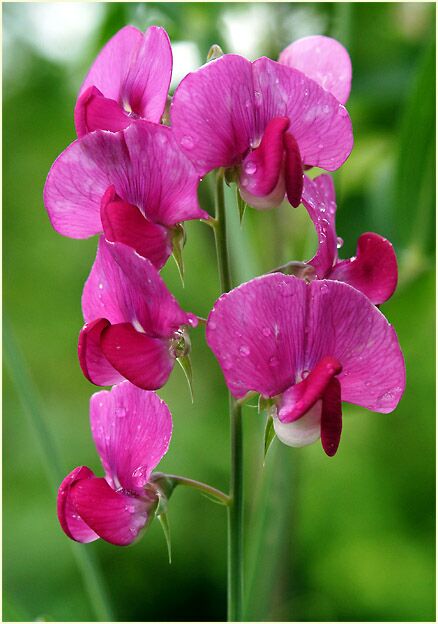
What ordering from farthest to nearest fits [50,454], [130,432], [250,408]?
[250,408]
[50,454]
[130,432]

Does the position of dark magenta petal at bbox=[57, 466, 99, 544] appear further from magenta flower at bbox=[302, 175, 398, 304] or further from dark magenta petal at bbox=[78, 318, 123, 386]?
magenta flower at bbox=[302, 175, 398, 304]

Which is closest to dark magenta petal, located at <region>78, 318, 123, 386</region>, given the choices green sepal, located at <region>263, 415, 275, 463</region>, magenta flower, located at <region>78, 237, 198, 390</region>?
magenta flower, located at <region>78, 237, 198, 390</region>

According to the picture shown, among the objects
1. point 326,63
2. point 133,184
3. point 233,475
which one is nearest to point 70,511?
point 233,475

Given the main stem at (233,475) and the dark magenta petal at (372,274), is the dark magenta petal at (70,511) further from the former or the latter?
the dark magenta petal at (372,274)

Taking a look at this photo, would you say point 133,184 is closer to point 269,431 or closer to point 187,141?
point 187,141

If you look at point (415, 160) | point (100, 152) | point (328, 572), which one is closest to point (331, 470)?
point (328, 572)

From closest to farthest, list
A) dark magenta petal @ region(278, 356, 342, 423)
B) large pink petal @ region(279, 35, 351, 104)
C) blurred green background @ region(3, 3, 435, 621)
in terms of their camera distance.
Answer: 1. dark magenta petal @ region(278, 356, 342, 423)
2. large pink petal @ region(279, 35, 351, 104)
3. blurred green background @ region(3, 3, 435, 621)

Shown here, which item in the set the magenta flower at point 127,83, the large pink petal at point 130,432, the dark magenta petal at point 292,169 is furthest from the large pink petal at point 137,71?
the large pink petal at point 130,432
